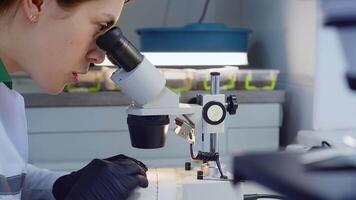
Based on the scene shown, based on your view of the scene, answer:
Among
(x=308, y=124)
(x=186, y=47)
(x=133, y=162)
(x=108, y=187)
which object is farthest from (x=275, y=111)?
(x=108, y=187)

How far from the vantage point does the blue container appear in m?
1.78

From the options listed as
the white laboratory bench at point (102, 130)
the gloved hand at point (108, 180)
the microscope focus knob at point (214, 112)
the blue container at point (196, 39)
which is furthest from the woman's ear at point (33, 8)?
the blue container at point (196, 39)

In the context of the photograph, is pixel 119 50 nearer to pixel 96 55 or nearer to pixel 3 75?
pixel 96 55

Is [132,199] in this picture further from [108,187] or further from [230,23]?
[230,23]

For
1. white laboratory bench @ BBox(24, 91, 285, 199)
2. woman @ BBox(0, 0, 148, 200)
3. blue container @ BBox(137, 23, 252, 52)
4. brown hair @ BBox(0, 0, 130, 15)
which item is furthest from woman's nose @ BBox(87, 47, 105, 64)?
blue container @ BBox(137, 23, 252, 52)

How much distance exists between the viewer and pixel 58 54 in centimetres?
100

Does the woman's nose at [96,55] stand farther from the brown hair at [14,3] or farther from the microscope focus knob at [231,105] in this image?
the microscope focus knob at [231,105]

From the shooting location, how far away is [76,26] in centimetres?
97

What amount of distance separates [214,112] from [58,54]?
38 cm

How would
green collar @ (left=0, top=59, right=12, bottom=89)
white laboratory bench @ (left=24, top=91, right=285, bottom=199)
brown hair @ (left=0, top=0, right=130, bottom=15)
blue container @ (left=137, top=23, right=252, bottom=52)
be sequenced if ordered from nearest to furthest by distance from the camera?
brown hair @ (left=0, top=0, right=130, bottom=15) → green collar @ (left=0, top=59, right=12, bottom=89) → white laboratory bench @ (left=24, top=91, right=285, bottom=199) → blue container @ (left=137, top=23, right=252, bottom=52)

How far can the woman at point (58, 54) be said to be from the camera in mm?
959

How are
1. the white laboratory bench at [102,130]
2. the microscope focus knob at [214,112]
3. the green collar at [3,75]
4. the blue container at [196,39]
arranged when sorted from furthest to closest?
1. the blue container at [196,39]
2. the white laboratory bench at [102,130]
3. the microscope focus knob at [214,112]
4. the green collar at [3,75]

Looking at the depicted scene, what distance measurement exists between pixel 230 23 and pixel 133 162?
1339mm

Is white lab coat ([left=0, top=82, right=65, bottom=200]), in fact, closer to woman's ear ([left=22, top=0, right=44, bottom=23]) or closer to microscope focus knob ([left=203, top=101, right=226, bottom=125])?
woman's ear ([left=22, top=0, right=44, bottom=23])
